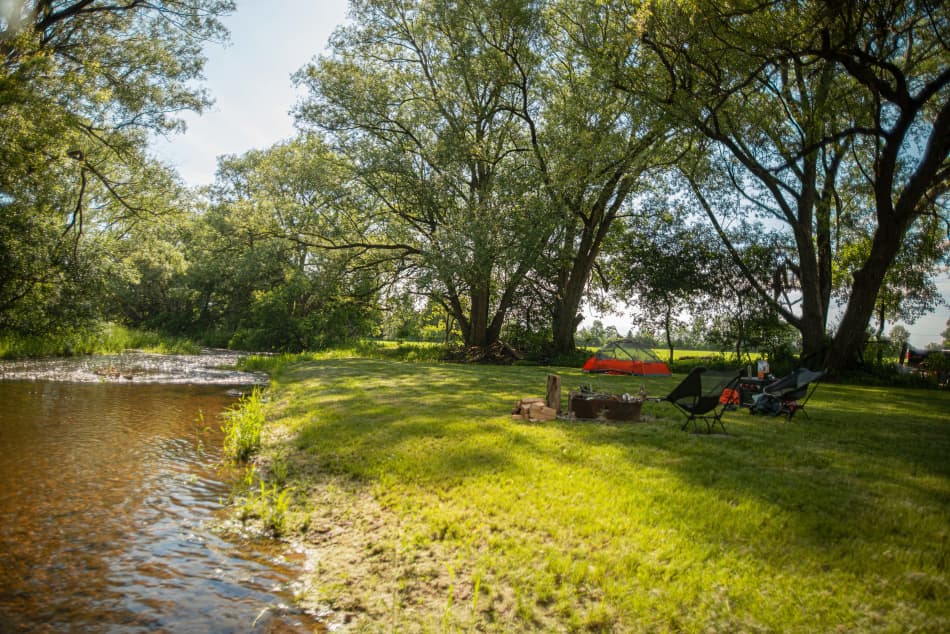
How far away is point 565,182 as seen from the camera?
18.8 metres

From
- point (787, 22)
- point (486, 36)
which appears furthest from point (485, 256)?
point (787, 22)

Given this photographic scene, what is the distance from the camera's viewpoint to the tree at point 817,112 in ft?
39.9

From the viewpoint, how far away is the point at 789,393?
357 inches

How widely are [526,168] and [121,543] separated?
18954 millimetres

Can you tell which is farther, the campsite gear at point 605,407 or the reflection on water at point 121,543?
the campsite gear at point 605,407

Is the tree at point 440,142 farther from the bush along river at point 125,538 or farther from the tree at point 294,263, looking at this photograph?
the bush along river at point 125,538

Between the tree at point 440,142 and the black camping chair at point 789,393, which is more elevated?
the tree at point 440,142

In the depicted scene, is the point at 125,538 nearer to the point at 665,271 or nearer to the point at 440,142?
the point at 440,142

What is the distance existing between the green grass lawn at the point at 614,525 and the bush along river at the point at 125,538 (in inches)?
17.1

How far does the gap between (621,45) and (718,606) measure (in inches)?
682

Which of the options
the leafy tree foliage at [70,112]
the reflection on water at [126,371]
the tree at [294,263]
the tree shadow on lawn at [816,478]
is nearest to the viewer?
the tree shadow on lawn at [816,478]

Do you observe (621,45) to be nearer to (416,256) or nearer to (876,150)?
(876,150)

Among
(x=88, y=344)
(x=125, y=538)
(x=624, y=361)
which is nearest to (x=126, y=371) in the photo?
(x=88, y=344)

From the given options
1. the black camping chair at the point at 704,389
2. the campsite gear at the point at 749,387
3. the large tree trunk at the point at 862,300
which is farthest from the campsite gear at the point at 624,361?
the large tree trunk at the point at 862,300
